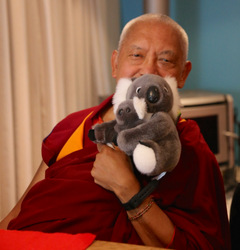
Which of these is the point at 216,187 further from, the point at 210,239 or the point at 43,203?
the point at 43,203

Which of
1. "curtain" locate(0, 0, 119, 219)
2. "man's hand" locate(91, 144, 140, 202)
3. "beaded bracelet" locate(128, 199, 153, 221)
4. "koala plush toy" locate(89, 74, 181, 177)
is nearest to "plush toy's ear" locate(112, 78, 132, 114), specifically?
"koala plush toy" locate(89, 74, 181, 177)

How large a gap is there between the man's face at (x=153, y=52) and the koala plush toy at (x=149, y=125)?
240 millimetres

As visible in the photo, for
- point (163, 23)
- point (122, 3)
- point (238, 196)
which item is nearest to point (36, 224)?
point (238, 196)

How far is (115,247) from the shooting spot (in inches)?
24.9

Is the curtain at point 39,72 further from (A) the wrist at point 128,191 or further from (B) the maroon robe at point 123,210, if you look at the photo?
(A) the wrist at point 128,191

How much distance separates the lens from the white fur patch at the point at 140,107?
0.74 m

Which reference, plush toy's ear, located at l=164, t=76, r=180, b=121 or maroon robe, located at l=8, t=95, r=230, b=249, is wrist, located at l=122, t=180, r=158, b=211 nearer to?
maroon robe, located at l=8, t=95, r=230, b=249

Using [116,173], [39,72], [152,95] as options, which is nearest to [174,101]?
[152,95]

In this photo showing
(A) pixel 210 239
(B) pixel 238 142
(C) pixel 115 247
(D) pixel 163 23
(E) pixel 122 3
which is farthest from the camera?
(E) pixel 122 3

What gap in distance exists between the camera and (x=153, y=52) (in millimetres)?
1043

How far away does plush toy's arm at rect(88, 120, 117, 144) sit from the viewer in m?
0.85

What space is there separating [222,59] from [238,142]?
64 cm

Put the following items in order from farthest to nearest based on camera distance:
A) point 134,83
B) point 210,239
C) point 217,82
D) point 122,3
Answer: point 122,3 < point 217,82 < point 210,239 < point 134,83

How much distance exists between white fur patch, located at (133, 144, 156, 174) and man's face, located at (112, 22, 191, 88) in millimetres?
355
